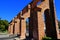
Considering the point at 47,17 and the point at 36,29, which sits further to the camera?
the point at 47,17

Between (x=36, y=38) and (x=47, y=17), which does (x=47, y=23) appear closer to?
(x=47, y=17)

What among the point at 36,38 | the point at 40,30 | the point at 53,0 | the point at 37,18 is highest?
the point at 53,0

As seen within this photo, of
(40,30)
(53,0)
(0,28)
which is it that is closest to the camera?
(40,30)

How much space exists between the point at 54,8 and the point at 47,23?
2137 millimetres

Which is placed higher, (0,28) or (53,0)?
(53,0)

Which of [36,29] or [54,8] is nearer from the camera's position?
[36,29]

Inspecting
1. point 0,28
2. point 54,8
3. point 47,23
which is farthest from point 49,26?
point 0,28

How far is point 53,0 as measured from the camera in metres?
14.9

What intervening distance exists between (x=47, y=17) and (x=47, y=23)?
0.76 metres

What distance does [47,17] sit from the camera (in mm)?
15742

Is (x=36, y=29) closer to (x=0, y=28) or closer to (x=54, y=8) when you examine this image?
(x=54, y=8)

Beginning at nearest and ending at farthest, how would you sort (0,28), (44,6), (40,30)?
(40,30) < (44,6) < (0,28)

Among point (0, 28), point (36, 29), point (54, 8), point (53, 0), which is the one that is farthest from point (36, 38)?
point (0, 28)

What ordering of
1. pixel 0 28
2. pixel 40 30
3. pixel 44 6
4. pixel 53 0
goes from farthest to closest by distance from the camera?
pixel 0 28 → pixel 53 0 → pixel 44 6 → pixel 40 30
